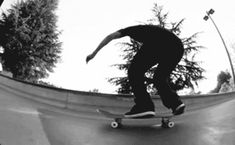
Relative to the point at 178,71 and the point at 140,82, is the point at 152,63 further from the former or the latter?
the point at 178,71

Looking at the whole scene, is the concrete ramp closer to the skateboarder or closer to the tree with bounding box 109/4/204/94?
the skateboarder

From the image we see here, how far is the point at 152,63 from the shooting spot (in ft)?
10.9

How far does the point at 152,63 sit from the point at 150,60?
7 cm

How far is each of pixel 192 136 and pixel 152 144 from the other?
52 cm

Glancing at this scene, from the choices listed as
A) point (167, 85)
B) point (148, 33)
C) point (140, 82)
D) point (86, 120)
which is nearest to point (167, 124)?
point (167, 85)

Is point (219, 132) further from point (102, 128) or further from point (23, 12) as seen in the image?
point (23, 12)

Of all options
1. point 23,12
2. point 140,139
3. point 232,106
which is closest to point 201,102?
point 232,106

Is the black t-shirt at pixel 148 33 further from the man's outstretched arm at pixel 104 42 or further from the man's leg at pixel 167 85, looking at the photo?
the man's leg at pixel 167 85

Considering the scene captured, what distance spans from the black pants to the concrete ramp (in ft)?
1.44

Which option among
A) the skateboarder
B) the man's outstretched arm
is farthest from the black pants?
the man's outstretched arm

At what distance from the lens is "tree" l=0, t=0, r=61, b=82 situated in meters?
8.51

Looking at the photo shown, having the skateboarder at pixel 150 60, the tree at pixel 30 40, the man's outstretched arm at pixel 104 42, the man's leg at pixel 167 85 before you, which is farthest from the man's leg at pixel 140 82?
the tree at pixel 30 40

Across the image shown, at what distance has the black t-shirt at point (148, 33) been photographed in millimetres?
3264

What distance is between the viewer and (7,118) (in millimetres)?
2594
